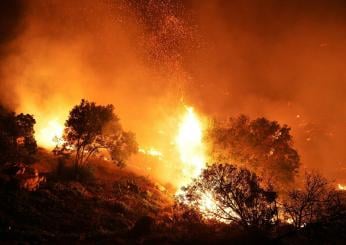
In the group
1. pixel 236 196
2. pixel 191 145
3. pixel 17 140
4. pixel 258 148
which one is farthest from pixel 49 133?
pixel 236 196

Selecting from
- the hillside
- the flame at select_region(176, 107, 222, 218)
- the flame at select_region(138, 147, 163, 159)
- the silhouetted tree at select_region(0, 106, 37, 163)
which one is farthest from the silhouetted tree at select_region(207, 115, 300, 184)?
the flame at select_region(138, 147, 163, 159)

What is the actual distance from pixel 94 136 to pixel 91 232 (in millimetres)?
18220

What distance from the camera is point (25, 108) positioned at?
66375mm

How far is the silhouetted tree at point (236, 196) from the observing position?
72.9 ft

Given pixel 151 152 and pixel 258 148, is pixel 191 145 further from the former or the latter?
pixel 151 152

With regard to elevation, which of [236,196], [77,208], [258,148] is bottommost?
[77,208]

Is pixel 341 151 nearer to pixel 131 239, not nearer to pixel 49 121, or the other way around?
pixel 49 121

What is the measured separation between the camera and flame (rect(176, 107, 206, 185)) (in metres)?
45.6

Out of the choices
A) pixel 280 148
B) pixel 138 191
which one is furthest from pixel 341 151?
pixel 138 191

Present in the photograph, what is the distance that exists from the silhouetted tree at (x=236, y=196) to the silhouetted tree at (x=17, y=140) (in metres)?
24.1

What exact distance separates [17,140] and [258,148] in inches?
1158

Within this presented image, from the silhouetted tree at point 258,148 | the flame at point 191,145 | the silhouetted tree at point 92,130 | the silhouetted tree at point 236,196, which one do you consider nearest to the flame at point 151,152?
the flame at point 191,145

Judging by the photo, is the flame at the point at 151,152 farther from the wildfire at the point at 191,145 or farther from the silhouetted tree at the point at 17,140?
the silhouetted tree at the point at 17,140

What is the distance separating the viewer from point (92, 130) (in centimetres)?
4150
